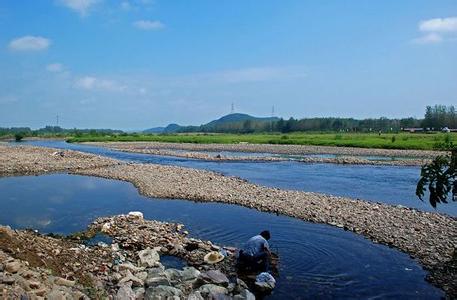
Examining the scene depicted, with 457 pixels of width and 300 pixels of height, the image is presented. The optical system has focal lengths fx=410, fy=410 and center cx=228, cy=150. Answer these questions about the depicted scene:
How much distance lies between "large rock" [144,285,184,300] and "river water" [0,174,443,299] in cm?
299

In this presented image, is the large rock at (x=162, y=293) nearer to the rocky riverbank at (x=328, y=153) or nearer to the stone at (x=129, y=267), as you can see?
the stone at (x=129, y=267)

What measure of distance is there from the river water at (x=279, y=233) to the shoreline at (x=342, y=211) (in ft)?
2.46

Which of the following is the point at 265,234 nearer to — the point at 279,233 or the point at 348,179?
the point at 279,233

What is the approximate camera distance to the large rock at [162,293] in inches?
438

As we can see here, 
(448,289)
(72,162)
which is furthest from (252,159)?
(448,289)

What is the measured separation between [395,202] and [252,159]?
3454cm

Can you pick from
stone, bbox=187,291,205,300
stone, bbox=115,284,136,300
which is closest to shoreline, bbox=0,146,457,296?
stone, bbox=187,291,205,300

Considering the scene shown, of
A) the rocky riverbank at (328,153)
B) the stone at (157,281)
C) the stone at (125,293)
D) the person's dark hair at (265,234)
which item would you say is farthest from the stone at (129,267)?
the rocky riverbank at (328,153)

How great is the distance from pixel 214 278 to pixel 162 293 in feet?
6.58

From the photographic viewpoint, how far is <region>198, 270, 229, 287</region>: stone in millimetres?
12547

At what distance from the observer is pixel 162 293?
11.3 meters

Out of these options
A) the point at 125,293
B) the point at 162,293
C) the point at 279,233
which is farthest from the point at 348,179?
the point at 125,293

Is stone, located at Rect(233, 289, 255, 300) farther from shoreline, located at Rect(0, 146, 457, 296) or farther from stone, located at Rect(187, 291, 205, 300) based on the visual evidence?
shoreline, located at Rect(0, 146, 457, 296)

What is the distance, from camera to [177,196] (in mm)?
28109
